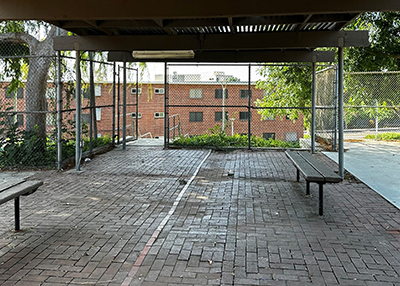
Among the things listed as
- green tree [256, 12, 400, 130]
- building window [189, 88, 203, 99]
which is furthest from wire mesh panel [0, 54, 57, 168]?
building window [189, 88, 203, 99]

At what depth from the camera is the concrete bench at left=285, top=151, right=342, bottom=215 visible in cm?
615

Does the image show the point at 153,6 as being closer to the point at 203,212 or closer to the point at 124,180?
the point at 203,212

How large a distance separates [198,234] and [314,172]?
218 cm

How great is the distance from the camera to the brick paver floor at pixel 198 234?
170 inches

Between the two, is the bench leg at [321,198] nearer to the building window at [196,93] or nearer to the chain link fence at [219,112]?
the chain link fence at [219,112]

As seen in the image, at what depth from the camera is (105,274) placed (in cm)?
431

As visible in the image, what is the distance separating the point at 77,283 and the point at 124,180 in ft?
17.0

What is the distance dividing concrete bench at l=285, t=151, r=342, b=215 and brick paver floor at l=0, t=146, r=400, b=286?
0.46m

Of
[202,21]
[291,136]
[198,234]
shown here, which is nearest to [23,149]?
[202,21]

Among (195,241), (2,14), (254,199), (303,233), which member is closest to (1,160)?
(2,14)

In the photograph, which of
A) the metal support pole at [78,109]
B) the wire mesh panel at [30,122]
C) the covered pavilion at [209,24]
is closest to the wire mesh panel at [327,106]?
the covered pavilion at [209,24]

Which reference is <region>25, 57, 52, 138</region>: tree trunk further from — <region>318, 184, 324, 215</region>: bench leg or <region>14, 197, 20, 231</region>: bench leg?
<region>318, 184, 324, 215</region>: bench leg

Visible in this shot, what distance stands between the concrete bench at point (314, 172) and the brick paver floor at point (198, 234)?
46cm

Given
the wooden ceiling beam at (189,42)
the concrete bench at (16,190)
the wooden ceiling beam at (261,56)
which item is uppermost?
the wooden ceiling beam at (261,56)
